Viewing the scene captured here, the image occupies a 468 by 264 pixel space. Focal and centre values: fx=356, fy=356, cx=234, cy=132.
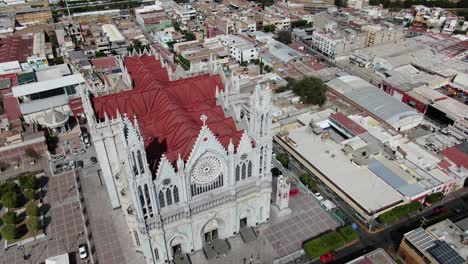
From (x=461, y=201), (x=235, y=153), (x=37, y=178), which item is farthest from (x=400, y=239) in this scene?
(x=37, y=178)

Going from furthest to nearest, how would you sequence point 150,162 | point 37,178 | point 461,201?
point 37,178 → point 461,201 → point 150,162

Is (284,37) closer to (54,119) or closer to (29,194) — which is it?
(54,119)

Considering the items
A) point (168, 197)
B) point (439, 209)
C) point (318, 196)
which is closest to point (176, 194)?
point (168, 197)

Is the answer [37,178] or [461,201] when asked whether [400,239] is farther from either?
[37,178]

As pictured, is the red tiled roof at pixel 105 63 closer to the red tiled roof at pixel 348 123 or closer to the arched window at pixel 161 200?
the red tiled roof at pixel 348 123

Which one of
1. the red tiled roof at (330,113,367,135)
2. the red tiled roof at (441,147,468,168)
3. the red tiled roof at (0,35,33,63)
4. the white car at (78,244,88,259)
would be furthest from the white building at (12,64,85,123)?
the red tiled roof at (441,147,468,168)

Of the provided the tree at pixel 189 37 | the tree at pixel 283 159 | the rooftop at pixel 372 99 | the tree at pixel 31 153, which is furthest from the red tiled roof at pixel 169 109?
the tree at pixel 189 37
